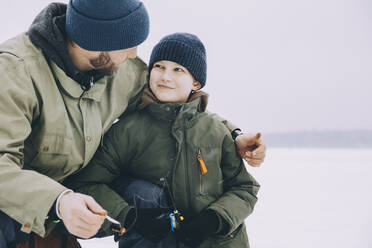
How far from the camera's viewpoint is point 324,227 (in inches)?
106

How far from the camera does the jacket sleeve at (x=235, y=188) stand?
4.50 ft

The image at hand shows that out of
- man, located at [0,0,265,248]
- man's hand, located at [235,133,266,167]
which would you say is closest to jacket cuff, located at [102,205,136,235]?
man, located at [0,0,265,248]

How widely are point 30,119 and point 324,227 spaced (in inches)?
96.5

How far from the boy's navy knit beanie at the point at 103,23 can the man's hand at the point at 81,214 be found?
25.4 inches

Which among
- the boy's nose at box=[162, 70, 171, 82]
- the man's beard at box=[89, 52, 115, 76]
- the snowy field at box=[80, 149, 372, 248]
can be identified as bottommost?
the snowy field at box=[80, 149, 372, 248]

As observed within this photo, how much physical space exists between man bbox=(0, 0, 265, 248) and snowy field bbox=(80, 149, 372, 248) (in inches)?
46.0

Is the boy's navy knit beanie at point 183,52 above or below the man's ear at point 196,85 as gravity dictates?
above

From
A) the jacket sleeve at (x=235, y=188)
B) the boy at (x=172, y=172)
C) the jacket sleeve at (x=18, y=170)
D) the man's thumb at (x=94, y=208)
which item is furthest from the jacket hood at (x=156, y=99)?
the man's thumb at (x=94, y=208)

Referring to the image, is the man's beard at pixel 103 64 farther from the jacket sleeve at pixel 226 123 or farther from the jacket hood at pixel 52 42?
the jacket sleeve at pixel 226 123

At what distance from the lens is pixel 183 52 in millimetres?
1627

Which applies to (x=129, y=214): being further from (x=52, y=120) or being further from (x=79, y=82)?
(x=79, y=82)

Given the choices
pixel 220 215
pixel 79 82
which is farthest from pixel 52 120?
pixel 220 215

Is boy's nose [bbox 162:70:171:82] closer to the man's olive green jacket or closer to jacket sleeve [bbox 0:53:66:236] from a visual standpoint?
the man's olive green jacket

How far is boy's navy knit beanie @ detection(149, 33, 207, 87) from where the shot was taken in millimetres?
1625
